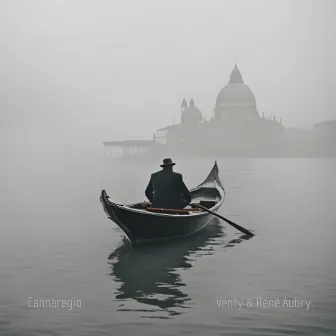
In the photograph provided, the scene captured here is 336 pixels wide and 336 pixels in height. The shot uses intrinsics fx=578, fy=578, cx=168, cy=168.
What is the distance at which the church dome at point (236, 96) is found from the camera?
83.8 meters

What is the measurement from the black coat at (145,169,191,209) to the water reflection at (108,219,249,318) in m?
0.52

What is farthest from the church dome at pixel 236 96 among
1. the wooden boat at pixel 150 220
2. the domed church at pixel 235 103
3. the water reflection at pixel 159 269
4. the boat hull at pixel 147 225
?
the boat hull at pixel 147 225

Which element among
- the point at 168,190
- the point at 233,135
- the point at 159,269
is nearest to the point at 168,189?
the point at 168,190

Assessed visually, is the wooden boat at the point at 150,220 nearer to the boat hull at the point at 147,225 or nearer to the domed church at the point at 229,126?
the boat hull at the point at 147,225

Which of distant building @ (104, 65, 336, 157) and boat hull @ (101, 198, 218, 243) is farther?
distant building @ (104, 65, 336, 157)

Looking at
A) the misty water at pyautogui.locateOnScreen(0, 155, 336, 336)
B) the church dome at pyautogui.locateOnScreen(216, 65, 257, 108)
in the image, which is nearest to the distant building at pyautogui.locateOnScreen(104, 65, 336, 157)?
the church dome at pyautogui.locateOnScreen(216, 65, 257, 108)

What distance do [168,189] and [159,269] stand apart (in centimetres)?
145

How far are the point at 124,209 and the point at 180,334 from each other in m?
2.87

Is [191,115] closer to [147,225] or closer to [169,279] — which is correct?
[147,225]

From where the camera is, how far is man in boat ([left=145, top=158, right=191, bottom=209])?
737 cm

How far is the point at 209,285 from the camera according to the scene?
18.1 feet

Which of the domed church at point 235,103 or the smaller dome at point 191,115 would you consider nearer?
the domed church at point 235,103

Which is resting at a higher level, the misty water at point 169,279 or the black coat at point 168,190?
the black coat at point 168,190

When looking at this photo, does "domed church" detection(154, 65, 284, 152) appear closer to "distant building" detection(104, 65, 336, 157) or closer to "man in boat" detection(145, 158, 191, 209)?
"distant building" detection(104, 65, 336, 157)
